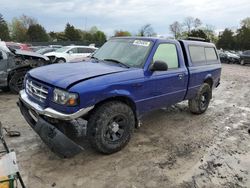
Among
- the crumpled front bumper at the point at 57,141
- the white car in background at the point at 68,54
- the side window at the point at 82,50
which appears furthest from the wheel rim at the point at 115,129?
the side window at the point at 82,50

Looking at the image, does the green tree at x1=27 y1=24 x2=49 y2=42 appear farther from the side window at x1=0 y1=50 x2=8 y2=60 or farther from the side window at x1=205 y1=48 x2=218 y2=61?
the side window at x1=205 y1=48 x2=218 y2=61

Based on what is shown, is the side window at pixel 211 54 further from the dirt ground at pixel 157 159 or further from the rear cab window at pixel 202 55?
the dirt ground at pixel 157 159

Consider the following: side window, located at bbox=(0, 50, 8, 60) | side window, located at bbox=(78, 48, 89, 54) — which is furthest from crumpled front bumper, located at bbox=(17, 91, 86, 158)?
side window, located at bbox=(78, 48, 89, 54)

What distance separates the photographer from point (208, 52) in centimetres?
660

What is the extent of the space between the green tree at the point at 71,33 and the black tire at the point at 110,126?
57740mm

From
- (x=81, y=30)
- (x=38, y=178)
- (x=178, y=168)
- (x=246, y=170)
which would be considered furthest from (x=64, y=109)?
(x=81, y=30)

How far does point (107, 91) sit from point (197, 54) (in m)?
3.10

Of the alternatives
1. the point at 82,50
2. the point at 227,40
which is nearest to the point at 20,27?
the point at 227,40

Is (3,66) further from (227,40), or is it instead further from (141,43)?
(227,40)

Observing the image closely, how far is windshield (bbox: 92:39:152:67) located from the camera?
15.1ft

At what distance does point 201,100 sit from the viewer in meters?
6.40

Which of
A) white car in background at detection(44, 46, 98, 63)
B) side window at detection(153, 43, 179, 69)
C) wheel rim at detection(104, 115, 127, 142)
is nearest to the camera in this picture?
wheel rim at detection(104, 115, 127, 142)

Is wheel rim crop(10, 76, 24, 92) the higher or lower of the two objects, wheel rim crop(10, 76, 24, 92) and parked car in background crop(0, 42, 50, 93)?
the lower

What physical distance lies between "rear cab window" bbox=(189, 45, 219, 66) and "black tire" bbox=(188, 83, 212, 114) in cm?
61
